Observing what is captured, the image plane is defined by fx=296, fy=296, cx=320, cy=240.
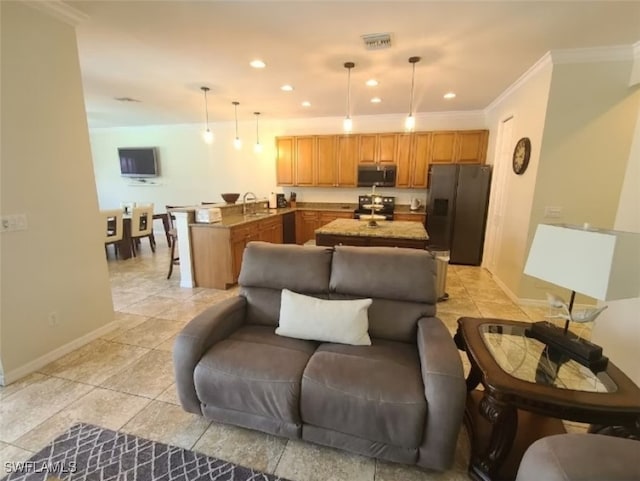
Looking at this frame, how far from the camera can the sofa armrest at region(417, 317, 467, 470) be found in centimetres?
133

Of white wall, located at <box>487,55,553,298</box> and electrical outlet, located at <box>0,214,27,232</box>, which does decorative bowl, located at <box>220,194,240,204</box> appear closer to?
electrical outlet, located at <box>0,214,27,232</box>

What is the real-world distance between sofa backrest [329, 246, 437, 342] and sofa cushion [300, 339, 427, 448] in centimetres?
33

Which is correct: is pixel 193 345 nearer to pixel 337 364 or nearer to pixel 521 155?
pixel 337 364

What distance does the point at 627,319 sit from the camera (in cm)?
204

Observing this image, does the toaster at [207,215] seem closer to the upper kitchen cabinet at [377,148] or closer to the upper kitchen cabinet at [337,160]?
the upper kitchen cabinet at [337,160]

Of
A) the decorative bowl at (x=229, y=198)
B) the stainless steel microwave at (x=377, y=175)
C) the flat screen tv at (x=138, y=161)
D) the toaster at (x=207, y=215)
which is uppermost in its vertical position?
the flat screen tv at (x=138, y=161)

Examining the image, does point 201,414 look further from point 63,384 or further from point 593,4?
point 593,4

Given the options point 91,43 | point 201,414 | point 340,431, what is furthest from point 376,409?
point 91,43

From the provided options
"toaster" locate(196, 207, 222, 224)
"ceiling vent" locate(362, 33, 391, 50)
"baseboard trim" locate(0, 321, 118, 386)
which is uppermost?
"ceiling vent" locate(362, 33, 391, 50)

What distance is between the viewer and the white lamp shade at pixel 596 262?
1231 millimetres

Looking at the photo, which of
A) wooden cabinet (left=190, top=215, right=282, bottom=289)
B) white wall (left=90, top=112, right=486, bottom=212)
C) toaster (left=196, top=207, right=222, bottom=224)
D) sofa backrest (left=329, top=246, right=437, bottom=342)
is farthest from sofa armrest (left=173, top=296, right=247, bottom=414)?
white wall (left=90, top=112, right=486, bottom=212)

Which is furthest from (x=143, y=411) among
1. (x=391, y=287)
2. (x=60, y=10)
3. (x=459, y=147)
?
(x=459, y=147)

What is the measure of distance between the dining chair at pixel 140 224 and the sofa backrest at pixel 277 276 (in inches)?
173

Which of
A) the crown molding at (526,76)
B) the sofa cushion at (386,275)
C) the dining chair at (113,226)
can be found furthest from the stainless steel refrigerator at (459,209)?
the dining chair at (113,226)
